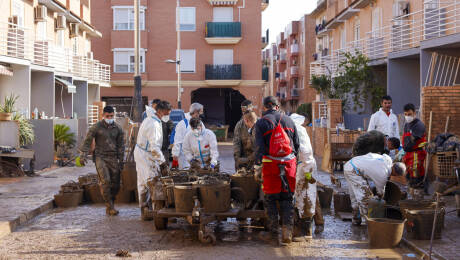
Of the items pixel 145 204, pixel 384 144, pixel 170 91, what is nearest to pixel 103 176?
pixel 145 204

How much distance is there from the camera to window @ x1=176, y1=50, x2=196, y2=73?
147 ft

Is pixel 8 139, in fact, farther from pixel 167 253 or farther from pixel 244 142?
pixel 167 253

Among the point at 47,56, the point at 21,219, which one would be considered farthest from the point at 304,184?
the point at 47,56

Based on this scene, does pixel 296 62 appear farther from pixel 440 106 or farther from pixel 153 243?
pixel 153 243

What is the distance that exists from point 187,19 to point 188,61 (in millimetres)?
3240

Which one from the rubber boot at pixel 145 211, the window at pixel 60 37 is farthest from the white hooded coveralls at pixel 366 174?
the window at pixel 60 37

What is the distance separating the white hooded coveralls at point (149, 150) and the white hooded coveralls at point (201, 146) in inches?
27.1

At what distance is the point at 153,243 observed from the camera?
8.24 m

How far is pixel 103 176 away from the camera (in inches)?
423

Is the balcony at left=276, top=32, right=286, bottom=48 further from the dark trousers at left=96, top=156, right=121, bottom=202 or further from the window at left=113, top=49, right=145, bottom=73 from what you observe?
the dark trousers at left=96, top=156, right=121, bottom=202

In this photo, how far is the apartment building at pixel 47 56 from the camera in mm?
21938

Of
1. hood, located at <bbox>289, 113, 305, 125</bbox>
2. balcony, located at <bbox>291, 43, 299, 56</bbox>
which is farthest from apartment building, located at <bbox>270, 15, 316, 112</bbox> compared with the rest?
hood, located at <bbox>289, 113, 305, 125</bbox>

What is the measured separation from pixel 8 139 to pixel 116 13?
Result: 2853cm

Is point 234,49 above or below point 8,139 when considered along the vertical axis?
above
